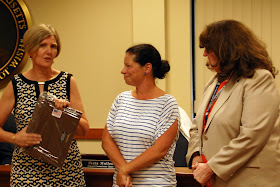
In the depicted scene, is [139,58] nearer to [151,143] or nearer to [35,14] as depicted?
[151,143]

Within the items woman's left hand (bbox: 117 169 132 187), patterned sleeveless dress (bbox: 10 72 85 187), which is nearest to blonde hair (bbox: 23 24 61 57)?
patterned sleeveless dress (bbox: 10 72 85 187)

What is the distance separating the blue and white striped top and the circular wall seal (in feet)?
9.75

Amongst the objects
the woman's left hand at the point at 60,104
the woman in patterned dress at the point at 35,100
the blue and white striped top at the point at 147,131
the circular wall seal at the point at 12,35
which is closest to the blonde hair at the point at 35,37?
the woman in patterned dress at the point at 35,100

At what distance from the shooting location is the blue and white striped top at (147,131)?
2346mm

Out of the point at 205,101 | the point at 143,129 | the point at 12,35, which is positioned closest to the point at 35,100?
the point at 143,129

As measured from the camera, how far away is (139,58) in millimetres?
2449

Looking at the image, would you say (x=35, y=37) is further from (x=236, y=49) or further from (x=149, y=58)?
(x=236, y=49)

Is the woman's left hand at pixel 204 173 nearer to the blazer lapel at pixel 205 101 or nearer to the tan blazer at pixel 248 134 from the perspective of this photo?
the tan blazer at pixel 248 134

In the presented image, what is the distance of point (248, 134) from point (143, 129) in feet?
2.17

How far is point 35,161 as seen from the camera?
2334 mm

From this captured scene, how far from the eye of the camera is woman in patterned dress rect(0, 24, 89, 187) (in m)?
2.33

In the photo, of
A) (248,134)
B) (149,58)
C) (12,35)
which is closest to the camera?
(248,134)

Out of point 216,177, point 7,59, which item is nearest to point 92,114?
point 7,59

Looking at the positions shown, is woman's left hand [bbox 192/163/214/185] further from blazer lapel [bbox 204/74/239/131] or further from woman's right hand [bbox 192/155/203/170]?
blazer lapel [bbox 204/74/239/131]
